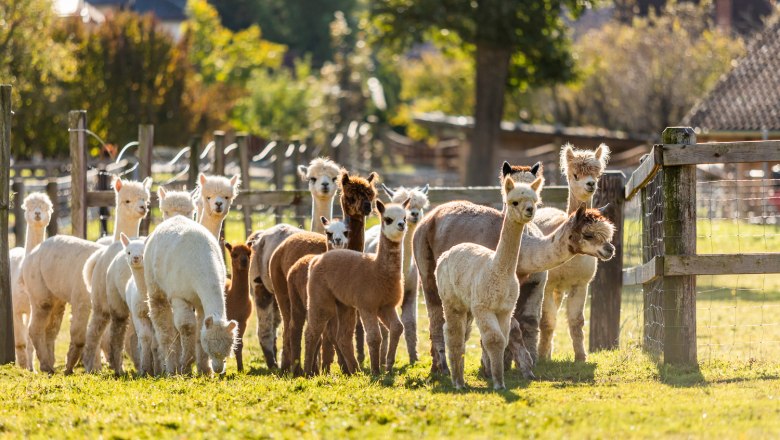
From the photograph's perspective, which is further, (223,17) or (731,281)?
(223,17)

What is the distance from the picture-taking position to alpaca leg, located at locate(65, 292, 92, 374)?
11.9m

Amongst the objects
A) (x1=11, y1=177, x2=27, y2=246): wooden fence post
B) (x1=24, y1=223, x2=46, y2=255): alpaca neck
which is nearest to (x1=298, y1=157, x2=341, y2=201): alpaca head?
(x1=24, y1=223, x2=46, y2=255): alpaca neck

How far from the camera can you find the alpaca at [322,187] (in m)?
12.7

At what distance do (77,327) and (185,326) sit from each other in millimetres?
2118

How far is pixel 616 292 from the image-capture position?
12.3 m

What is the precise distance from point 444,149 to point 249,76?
34.7ft

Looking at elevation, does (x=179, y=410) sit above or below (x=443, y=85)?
below

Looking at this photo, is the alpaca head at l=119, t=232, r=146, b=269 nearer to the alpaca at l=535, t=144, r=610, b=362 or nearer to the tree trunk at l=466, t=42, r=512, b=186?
the alpaca at l=535, t=144, r=610, b=362

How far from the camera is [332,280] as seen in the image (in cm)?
1023

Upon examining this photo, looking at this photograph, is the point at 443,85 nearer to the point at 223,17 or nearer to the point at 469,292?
the point at 223,17

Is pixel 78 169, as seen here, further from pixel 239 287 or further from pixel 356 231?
pixel 356 231

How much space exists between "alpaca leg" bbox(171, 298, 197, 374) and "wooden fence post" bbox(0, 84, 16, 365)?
2229 mm

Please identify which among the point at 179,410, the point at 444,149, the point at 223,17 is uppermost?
the point at 223,17

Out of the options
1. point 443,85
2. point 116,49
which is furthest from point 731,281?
point 443,85
